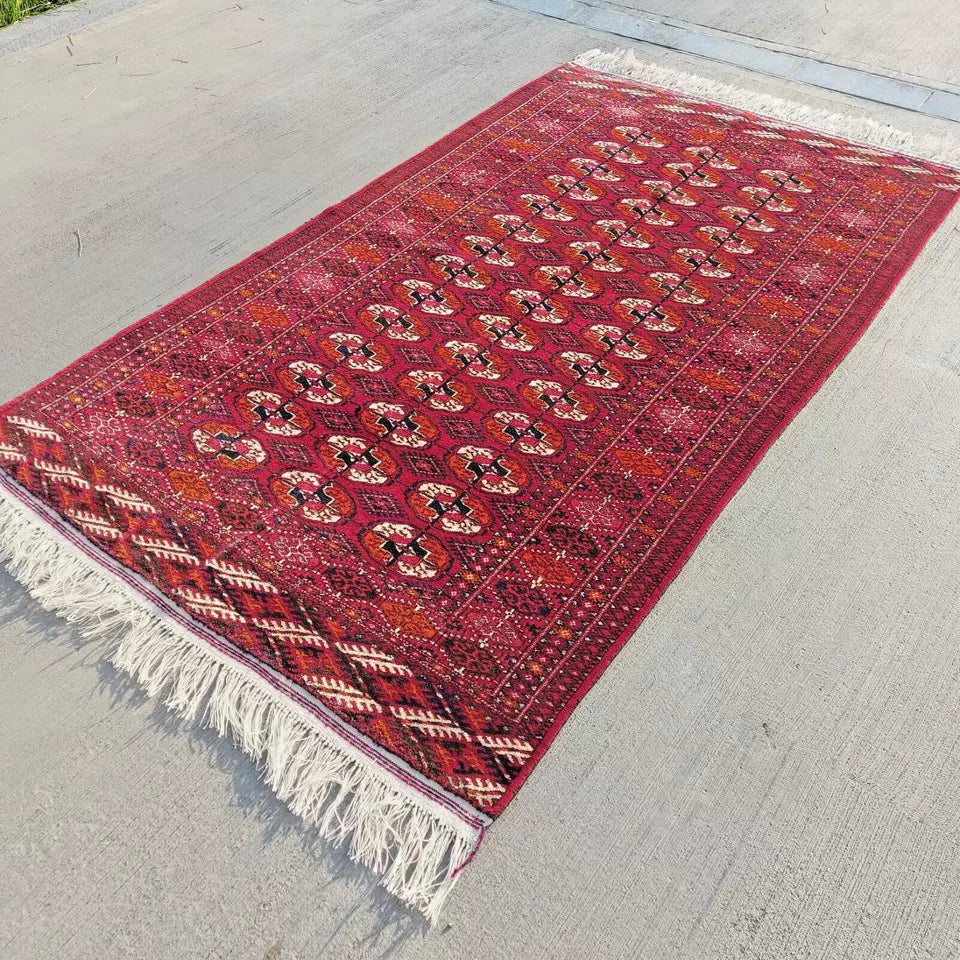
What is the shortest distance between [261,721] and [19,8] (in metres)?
3.39

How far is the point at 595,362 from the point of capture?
2.29m

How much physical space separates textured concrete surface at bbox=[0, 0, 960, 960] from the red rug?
0.22ft

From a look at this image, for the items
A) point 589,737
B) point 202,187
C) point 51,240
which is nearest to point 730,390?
point 589,737

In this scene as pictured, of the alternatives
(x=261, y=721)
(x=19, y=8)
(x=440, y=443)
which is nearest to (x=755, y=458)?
(x=440, y=443)

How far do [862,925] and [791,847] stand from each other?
0.14 m

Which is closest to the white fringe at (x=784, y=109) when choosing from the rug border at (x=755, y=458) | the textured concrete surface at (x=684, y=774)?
the rug border at (x=755, y=458)

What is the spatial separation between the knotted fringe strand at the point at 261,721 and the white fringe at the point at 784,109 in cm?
257

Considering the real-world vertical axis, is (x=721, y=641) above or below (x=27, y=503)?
below

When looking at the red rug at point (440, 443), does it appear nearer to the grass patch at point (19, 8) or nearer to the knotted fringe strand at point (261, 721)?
the knotted fringe strand at point (261, 721)

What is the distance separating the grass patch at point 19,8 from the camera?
376cm

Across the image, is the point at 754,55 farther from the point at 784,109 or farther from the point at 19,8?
the point at 19,8

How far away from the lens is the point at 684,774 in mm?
1553

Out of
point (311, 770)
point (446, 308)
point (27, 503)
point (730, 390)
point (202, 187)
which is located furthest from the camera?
point (202, 187)

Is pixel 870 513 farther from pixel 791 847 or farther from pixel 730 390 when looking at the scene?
pixel 791 847
